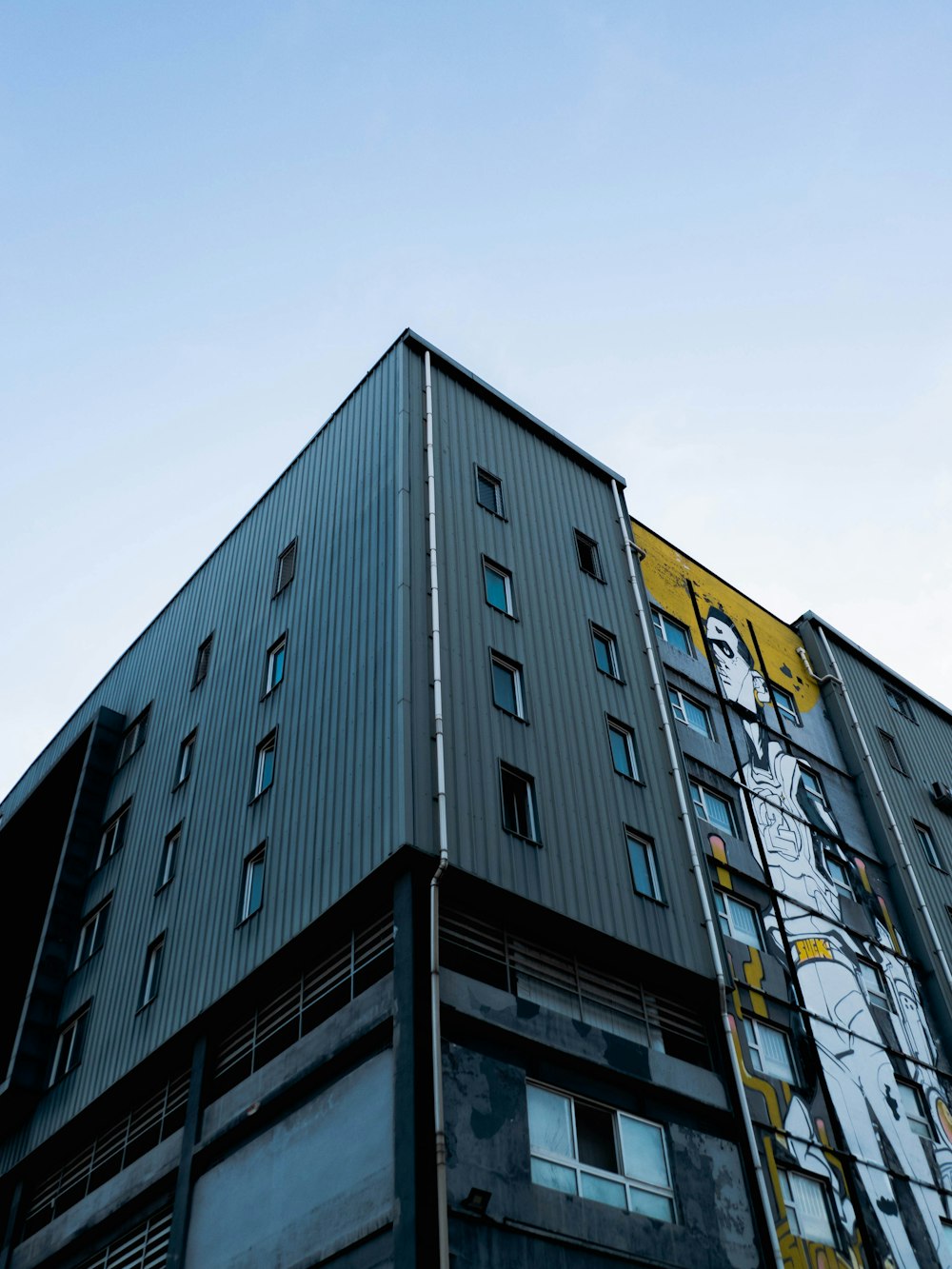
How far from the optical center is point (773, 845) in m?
34.4

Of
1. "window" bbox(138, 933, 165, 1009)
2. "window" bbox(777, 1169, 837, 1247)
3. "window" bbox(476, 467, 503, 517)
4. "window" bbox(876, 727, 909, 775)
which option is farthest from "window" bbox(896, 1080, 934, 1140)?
"window" bbox(138, 933, 165, 1009)

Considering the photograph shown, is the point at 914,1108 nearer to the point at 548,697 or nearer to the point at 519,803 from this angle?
the point at 519,803

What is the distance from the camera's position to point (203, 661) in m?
38.4

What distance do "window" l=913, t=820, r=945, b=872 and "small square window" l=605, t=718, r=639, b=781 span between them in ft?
50.2

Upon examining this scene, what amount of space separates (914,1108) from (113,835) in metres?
25.6

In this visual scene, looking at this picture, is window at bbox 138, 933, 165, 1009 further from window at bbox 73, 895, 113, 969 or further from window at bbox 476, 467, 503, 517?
window at bbox 476, 467, 503, 517

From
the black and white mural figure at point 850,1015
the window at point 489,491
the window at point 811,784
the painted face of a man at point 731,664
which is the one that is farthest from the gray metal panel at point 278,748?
the window at point 811,784

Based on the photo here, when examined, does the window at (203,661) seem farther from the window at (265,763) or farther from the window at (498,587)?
the window at (498,587)

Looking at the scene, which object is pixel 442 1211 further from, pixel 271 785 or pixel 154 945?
pixel 154 945

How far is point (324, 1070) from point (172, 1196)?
20.8 ft

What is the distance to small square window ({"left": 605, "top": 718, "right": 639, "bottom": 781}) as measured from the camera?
30.7 meters

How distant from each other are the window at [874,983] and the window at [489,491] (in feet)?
54.6

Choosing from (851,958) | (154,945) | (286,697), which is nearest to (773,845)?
(851,958)

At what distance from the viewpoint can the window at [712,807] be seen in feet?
109
